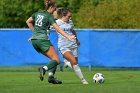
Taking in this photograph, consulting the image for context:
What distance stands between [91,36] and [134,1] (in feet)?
24.3

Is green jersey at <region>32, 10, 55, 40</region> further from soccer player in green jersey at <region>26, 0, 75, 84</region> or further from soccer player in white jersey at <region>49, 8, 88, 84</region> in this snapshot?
soccer player in white jersey at <region>49, 8, 88, 84</region>

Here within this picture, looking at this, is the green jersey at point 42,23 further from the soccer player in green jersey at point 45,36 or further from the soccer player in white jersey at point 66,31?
the soccer player in white jersey at point 66,31

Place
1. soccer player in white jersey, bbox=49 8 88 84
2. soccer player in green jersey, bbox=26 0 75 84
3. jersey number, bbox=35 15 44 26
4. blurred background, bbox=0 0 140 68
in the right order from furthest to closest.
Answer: blurred background, bbox=0 0 140 68 → soccer player in white jersey, bbox=49 8 88 84 → jersey number, bbox=35 15 44 26 → soccer player in green jersey, bbox=26 0 75 84

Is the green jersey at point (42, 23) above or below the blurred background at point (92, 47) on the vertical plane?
above

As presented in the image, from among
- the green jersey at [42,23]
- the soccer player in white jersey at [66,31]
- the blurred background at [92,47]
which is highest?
the green jersey at [42,23]

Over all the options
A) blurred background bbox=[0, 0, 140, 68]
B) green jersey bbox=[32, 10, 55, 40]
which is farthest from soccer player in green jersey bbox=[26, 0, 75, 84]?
blurred background bbox=[0, 0, 140, 68]

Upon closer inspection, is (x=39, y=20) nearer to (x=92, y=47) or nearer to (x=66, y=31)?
(x=66, y=31)

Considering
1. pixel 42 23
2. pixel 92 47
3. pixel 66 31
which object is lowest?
pixel 92 47

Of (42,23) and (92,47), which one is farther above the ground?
(42,23)

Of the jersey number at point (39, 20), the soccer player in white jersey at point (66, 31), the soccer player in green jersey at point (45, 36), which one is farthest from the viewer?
the soccer player in white jersey at point (66, 31)

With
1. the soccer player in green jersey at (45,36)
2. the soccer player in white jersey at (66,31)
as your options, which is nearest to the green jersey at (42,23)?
the soccer player in green jersey at (45,36)

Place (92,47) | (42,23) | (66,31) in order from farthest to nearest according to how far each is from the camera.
Answer: (92,47) → (66,31) → (42,23)

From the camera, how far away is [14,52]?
21.3 meters

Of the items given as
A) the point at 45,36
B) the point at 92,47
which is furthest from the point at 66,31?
the point at 92,47
